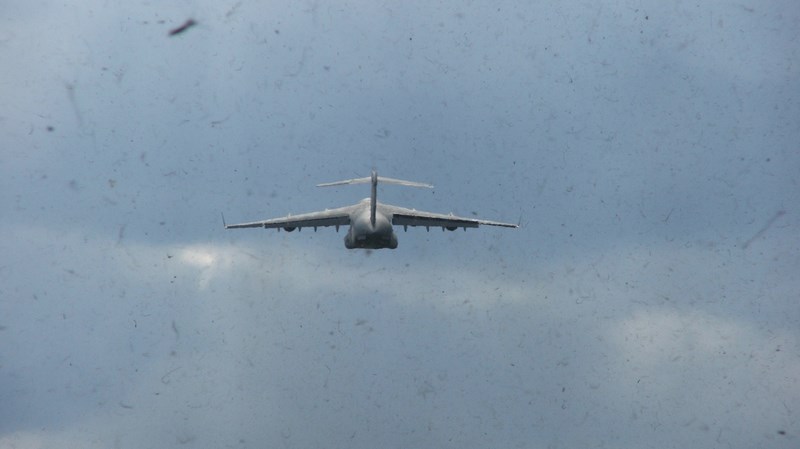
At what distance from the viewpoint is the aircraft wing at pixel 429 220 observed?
110 m

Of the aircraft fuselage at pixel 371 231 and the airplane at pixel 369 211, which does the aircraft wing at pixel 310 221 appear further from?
the aircraft fuselage at pixel 371 231

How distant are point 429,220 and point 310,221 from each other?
14.3 metres

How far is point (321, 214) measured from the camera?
110 m

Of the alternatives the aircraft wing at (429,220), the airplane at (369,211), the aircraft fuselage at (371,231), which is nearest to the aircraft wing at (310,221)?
the airplane at (369,211)

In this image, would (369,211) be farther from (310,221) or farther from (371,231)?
(310,221)

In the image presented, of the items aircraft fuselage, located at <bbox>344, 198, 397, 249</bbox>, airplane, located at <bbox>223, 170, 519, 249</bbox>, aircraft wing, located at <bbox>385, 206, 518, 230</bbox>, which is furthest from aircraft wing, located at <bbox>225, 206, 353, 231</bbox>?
aircraft fuselage, located at <bbox>344, 198, 397, 249</bbox>

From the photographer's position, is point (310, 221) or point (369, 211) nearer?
point (369, 211)

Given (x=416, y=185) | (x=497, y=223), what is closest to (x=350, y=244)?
(x=416, y=185)

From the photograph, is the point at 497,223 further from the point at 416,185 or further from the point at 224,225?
the point at 224,225

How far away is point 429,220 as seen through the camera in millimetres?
111688

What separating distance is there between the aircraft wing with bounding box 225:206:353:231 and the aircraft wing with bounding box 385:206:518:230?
17.8ft

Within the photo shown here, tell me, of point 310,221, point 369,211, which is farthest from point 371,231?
point 310,221

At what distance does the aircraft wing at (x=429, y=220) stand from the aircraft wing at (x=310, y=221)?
17.8ft

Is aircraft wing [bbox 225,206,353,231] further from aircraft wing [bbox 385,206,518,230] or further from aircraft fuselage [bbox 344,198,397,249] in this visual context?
aircraft fuselage [bbox 344,198,397,249]
